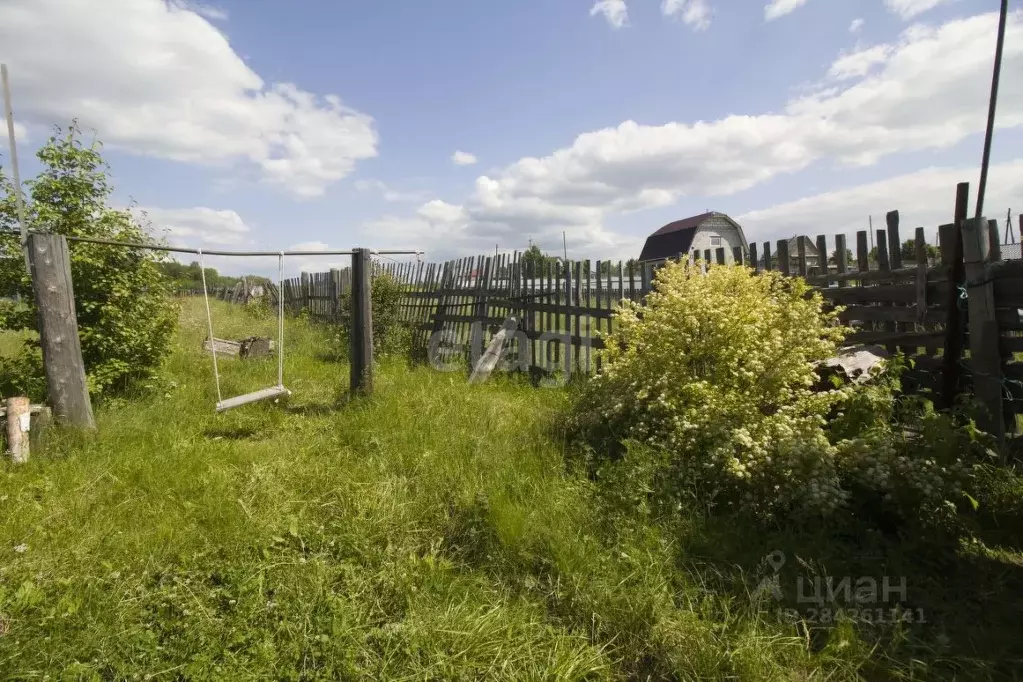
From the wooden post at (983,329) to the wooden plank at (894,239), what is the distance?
2.07 ft

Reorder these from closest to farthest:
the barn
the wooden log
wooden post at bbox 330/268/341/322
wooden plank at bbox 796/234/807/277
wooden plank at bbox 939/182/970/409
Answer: wooden plank at bbox 939/182/970/409
wooden plank at bbox 796/234/807/277
the wooden log
wooden post at bbox 330/268/341/322
the barn

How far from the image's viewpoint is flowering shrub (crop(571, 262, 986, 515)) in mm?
2916

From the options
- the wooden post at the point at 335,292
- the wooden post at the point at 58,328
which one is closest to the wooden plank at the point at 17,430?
the wooden post at the point at 58,328

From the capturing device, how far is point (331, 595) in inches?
97.1

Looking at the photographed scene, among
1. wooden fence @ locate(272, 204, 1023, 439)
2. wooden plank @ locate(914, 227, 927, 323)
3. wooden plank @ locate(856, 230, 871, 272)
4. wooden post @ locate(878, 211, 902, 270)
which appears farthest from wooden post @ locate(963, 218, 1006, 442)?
wooden plank @ locate(856, 230, 871, 272)

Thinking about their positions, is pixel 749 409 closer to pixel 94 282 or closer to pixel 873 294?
pixel 873 294

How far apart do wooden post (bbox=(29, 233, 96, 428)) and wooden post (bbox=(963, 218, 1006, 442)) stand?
678 centimetres

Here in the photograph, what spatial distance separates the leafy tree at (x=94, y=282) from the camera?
4.88 m

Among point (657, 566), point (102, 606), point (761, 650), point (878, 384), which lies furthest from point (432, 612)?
point (878, 384)

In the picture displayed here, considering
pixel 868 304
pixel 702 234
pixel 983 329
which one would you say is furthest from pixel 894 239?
pixel 702 234

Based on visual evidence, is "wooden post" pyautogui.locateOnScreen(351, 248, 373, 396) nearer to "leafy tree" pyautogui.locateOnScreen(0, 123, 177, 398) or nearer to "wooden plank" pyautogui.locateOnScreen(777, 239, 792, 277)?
"leafy tree" pyautogui.locateOnScreen(0, 123, 177, 398)

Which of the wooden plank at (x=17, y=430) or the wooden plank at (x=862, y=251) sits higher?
the wooden plank at (x=862, y=251)

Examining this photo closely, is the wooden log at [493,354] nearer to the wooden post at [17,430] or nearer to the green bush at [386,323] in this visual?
the green bush at [386,323]

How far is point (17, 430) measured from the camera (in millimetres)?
4000
